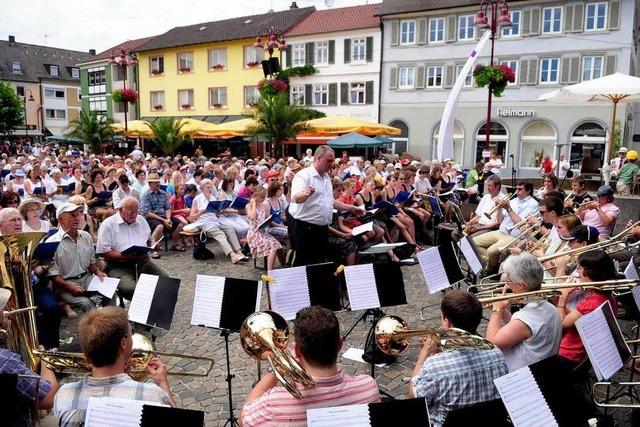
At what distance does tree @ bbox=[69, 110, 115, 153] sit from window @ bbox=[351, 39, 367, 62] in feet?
55.3

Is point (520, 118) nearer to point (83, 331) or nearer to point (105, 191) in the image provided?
point (105, 191)

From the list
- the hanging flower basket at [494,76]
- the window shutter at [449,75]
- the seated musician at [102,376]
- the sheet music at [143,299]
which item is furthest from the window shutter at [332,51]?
the seated musician at [102,376]

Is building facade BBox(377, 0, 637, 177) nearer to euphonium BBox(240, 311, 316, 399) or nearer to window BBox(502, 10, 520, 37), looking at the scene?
window BBox(502, 10, 520, 37)

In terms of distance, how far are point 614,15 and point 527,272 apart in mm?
29939

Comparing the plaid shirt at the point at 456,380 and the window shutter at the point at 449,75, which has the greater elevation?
the window shutter at the point at 449,75

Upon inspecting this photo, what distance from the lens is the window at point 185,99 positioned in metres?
→ 43.6

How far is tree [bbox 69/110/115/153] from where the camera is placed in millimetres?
33219

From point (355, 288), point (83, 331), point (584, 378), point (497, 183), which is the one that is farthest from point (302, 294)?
point (497, 183)

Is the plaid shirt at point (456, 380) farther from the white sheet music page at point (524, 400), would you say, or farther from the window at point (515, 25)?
the window at point (515, 25)

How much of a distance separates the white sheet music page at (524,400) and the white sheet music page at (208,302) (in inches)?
89.7

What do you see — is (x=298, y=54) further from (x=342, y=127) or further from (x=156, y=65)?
(x=342, y=127)

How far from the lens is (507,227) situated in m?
8.20

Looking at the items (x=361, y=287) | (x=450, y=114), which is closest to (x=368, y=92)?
(x=450, y=114)

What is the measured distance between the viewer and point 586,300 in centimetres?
428
